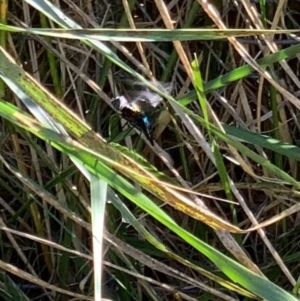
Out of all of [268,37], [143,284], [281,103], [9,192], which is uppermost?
[268,37]

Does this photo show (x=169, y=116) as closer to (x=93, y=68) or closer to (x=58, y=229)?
(x=93, y=68)

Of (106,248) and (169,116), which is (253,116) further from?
(106,248)

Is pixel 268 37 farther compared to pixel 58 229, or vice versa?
pixel 58 229

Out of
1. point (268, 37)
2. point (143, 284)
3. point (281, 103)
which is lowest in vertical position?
point (143, 284)

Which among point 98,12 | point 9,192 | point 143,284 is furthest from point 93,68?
point 143,284

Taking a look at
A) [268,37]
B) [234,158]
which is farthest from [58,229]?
[268,37]

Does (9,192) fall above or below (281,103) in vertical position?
below
